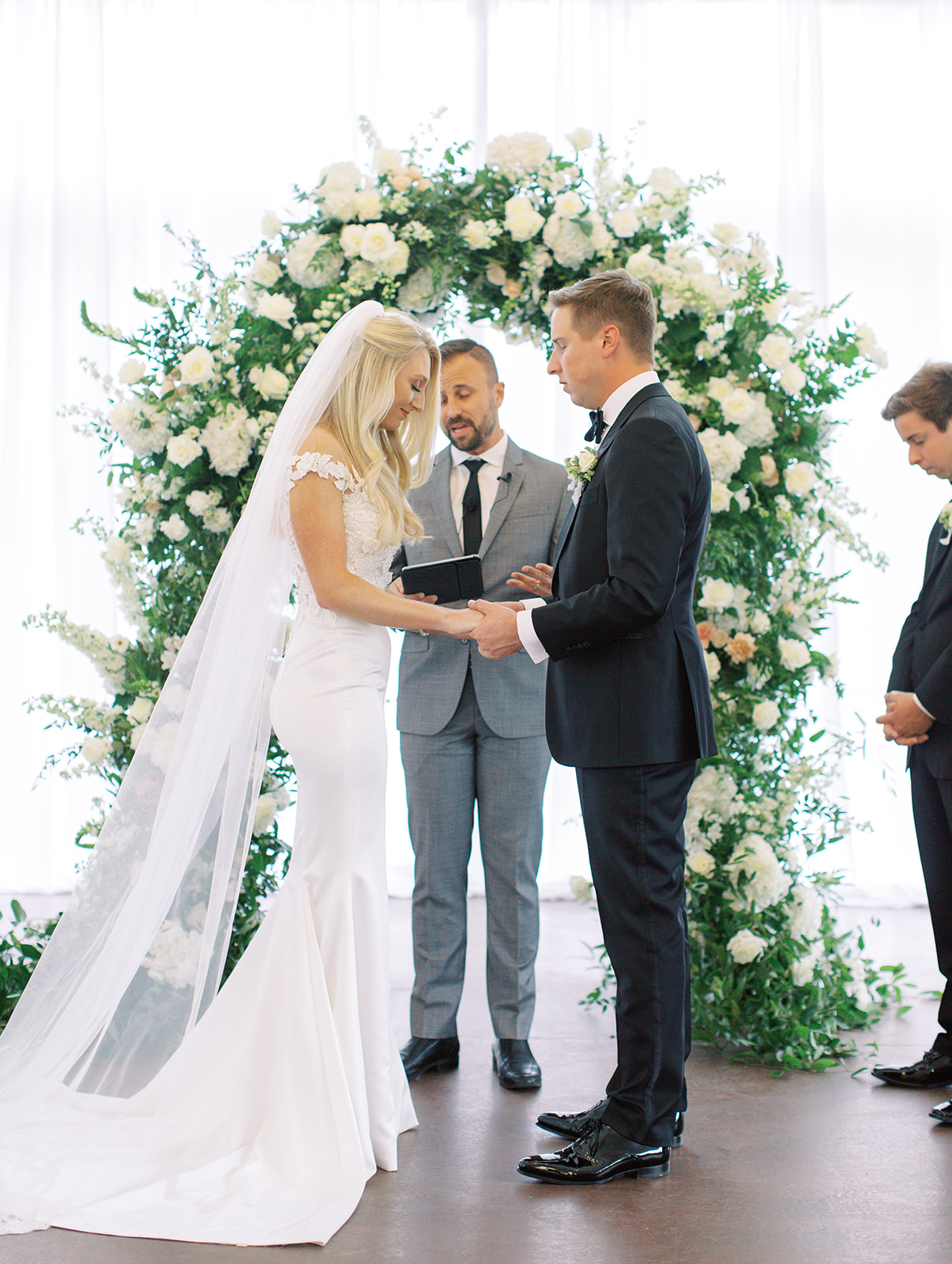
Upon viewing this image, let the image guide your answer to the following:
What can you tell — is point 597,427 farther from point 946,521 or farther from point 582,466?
point 946,521

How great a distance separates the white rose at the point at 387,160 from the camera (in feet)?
11.1

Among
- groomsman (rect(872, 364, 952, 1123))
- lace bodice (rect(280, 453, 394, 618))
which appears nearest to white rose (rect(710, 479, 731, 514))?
groomsman (rect(872, 364, 952, 1123))

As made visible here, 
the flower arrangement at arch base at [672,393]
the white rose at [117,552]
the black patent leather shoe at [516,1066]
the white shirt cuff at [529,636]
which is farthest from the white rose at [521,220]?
the black patent leather shoe at [516,1066]

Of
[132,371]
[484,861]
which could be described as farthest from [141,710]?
[484,861]

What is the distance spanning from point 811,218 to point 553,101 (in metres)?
1.42

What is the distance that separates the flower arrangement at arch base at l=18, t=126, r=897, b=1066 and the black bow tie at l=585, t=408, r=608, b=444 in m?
0.73

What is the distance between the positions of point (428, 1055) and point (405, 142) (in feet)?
13.8

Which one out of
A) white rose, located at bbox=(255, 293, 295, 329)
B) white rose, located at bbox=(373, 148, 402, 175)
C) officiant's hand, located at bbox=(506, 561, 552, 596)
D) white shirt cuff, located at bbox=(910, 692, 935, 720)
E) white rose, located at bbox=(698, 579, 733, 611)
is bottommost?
white shirt cuff, located at bbox=(910, 692, 935, 720)

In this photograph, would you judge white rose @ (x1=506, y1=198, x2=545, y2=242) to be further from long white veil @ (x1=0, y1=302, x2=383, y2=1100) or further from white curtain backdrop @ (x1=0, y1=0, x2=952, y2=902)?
white curtain backdrop @ (x1=0, y1=0, x2=952, y2=902)

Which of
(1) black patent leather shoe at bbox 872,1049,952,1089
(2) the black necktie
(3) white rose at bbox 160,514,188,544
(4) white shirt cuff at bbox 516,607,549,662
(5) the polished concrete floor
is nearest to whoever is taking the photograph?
(5) the polished concrete floor

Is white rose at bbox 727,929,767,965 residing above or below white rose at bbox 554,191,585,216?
below

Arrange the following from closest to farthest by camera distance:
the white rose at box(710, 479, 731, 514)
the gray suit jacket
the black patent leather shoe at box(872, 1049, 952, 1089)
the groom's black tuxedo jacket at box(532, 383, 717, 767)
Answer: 1. the groom's black tuxedo jacket at box(532, 383, 717, 767)
2. the black patent leather shoe at box(872, 1049, 952, 1089)
3. the gray suit jacket
4. the white rose at box(710, 479, 731, 514)

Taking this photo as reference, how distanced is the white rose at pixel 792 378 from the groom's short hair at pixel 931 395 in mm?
485

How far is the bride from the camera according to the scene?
2340 mm
